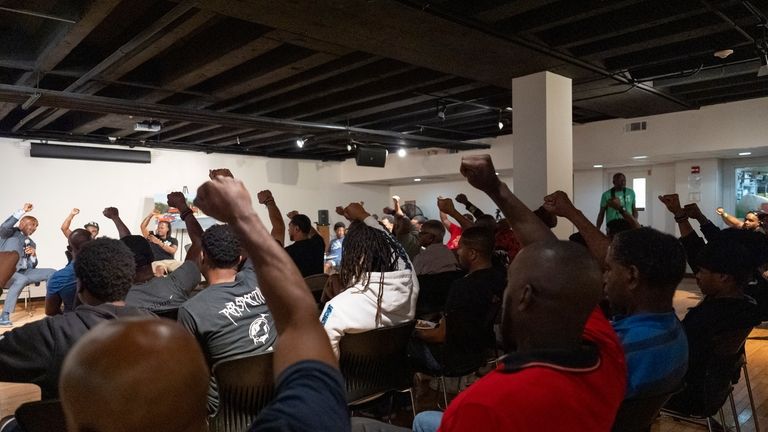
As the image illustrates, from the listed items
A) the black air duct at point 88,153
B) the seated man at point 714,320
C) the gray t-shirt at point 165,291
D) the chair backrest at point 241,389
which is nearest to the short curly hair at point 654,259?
the seated man at point 714,320

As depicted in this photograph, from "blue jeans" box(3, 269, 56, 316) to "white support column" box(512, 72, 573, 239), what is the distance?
653 cm

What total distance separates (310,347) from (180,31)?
4302 mm

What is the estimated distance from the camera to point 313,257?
4.78 meters

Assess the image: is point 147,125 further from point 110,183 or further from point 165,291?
point 165,291

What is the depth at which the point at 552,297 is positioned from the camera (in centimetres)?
109

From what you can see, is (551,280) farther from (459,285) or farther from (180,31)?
(180,31)

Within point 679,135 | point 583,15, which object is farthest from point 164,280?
point 679,135

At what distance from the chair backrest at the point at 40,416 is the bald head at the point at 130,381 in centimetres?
103

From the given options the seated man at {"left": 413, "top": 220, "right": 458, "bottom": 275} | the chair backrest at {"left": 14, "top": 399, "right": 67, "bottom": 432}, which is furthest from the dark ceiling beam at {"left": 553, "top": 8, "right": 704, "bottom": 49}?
the chair backrest at {"left": 14, "top": 399, "right": 67, "bottom": 432}

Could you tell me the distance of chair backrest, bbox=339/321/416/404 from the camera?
7.88 feet

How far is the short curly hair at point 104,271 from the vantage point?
198 cm

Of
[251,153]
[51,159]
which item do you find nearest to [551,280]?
[51,159]

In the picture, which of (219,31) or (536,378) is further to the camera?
(219,31)

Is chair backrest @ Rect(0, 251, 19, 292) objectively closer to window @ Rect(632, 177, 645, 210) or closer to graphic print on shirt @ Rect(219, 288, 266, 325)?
graphic print on shirt @ Rect(219, 288, 266, 325)
